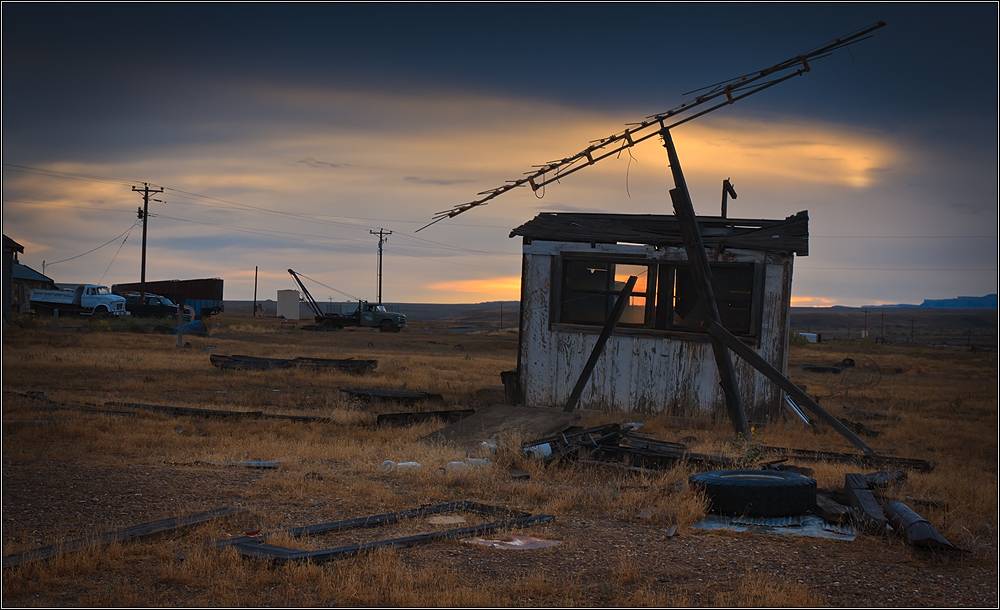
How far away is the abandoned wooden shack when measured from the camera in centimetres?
1365

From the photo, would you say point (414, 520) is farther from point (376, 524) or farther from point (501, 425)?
point (501, 425)

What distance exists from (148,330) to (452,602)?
37.1m

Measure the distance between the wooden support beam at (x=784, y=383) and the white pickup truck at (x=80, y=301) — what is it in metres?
45.3

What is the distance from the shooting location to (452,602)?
470 cm

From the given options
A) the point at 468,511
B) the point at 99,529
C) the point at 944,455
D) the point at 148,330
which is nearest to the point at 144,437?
the point at 99,529

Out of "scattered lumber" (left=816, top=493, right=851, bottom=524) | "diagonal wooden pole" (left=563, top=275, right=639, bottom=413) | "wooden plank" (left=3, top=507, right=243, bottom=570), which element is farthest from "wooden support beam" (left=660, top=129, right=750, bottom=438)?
"wooden plank" (left=3, top=507, right=243, bottom=570)

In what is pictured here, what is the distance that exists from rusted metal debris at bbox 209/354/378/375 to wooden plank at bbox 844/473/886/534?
15249 mm

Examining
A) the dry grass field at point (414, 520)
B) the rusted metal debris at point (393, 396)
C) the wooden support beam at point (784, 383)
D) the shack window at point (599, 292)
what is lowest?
the dry grass field at point (414, 520)

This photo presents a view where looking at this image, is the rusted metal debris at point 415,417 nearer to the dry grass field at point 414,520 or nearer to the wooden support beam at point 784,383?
the dry grass field at point 414,520

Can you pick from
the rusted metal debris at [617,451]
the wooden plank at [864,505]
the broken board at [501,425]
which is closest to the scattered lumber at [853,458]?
the rusted metal debris at [617,451]

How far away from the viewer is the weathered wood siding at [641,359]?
13625mm

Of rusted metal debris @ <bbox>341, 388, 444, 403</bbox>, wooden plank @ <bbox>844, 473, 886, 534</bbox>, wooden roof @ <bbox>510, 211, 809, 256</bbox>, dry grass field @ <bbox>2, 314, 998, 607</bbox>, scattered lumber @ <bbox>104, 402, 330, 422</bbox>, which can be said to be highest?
wooden roof @ <bbox>510, 211, 809, 256</bbox>

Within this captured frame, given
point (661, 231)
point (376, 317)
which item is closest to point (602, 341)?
point (661, 231)

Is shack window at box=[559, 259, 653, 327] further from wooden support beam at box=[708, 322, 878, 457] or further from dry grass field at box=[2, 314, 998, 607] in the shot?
wooden support beam at box=[708, 322, 878, 457]
